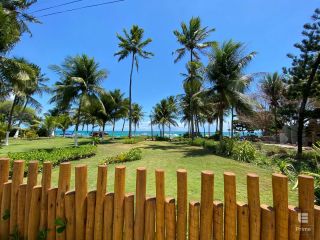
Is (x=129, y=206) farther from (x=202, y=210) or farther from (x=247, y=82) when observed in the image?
(x=247, y=82)

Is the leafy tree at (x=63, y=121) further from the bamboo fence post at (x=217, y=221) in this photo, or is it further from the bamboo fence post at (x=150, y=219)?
the bamboo fence post at (x=217, y=221)

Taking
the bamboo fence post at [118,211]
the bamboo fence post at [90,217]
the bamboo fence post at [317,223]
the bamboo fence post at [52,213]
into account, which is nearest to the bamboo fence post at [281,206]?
the bamboo fence post at [317,223]

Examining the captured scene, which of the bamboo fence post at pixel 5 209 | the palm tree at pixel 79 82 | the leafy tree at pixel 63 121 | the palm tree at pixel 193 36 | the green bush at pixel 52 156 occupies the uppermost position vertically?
the palm tree at pixel 193 36

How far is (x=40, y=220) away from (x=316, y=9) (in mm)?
18953

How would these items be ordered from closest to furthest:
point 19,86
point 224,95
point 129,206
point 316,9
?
point 129,206 < point 19,86 < point 316,9 < point 224,95

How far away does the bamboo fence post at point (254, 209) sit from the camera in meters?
2.17

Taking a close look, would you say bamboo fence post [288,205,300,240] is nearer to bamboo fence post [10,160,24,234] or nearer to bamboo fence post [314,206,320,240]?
bamboo fence post [314,206,320,240]

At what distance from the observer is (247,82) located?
17.4 metres

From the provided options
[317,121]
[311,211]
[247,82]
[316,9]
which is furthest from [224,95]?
[311,211]

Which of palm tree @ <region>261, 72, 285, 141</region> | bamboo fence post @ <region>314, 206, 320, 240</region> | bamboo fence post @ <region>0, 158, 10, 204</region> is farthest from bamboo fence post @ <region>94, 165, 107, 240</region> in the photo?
palm tree @ <region>261, 72, 285, 141</region>

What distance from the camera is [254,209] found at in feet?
7.19

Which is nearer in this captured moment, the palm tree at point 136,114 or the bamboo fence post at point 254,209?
the bamboo fence post at point 254,209

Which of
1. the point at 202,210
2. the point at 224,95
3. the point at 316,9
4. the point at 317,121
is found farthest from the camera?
the point at 317,121

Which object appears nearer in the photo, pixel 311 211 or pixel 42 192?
pixel 311 211
